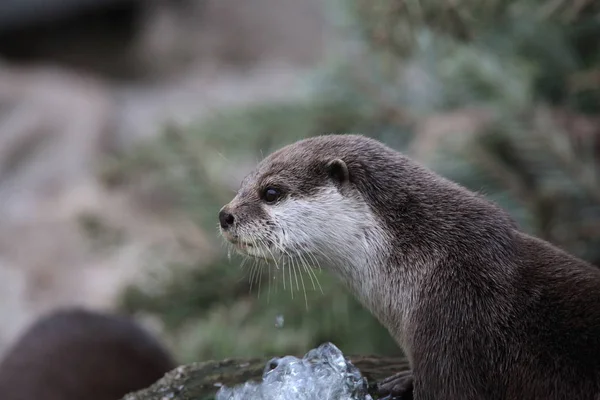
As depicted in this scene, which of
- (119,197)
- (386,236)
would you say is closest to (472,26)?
(386,236)

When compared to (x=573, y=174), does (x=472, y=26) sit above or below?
above

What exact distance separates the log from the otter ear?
0.45 m

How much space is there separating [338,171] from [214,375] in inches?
21.7

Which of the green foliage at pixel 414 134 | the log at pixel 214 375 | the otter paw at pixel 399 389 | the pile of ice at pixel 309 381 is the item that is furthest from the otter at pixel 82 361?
the otter paw at pixel 399 389

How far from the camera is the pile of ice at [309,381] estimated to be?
179 cm

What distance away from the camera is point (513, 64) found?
3615mm

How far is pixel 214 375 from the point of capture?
201 centimetres

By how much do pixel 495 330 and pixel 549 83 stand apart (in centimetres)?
236

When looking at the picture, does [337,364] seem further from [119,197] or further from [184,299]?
[119,197]

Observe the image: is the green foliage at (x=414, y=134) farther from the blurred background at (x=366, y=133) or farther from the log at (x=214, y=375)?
the log at (x=214, y=375)

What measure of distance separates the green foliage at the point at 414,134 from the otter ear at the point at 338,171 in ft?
3.31

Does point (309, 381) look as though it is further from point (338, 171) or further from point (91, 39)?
point (91, 39)

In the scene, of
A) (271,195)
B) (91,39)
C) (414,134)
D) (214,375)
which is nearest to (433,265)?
(271,195)

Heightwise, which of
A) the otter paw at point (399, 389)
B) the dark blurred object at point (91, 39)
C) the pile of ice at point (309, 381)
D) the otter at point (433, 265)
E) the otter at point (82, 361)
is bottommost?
the otter at point (82, 361)
